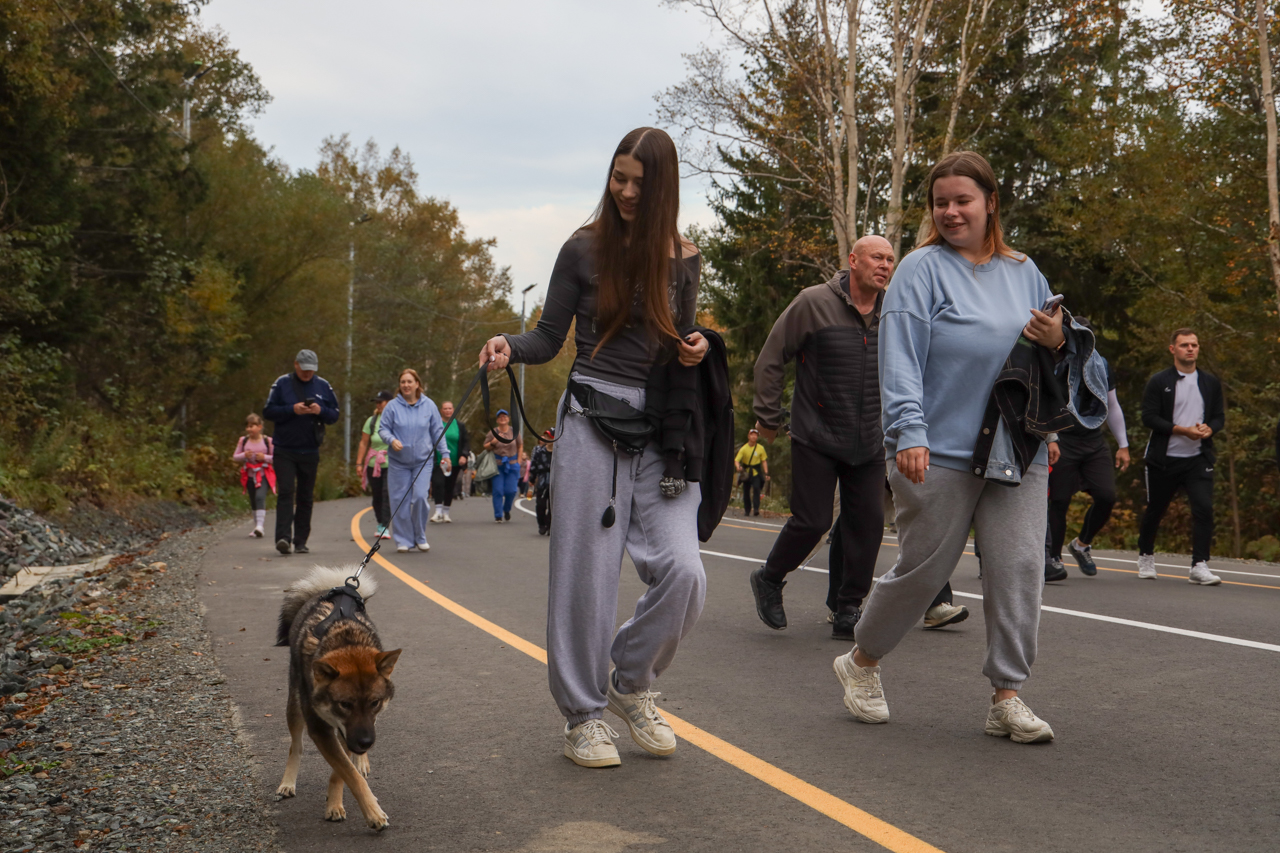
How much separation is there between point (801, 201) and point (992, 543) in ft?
83.4

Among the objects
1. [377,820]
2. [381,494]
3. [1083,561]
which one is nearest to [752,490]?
[381,494]

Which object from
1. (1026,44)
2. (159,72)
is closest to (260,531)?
(159,72)

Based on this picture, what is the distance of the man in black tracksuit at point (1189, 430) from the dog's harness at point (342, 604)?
8131 millimetres

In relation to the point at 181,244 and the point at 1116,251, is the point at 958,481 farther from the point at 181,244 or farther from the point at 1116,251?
the point at 181,244

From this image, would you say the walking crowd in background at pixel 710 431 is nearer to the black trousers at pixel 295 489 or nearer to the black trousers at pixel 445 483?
the black trousers at pixel 295 489

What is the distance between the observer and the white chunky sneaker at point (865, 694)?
16.7 ft

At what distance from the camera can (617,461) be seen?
442 cm

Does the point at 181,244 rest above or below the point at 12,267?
above

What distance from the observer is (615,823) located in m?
3.83

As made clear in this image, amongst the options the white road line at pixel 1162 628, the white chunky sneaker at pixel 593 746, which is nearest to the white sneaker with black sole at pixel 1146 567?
the white road line at pixel 1162 628

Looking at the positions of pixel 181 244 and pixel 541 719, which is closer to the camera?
pixel 541 719

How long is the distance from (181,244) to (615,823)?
1053 inches

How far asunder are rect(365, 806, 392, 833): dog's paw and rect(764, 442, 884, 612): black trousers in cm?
373

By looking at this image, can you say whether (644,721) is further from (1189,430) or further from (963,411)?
(1189,430)
